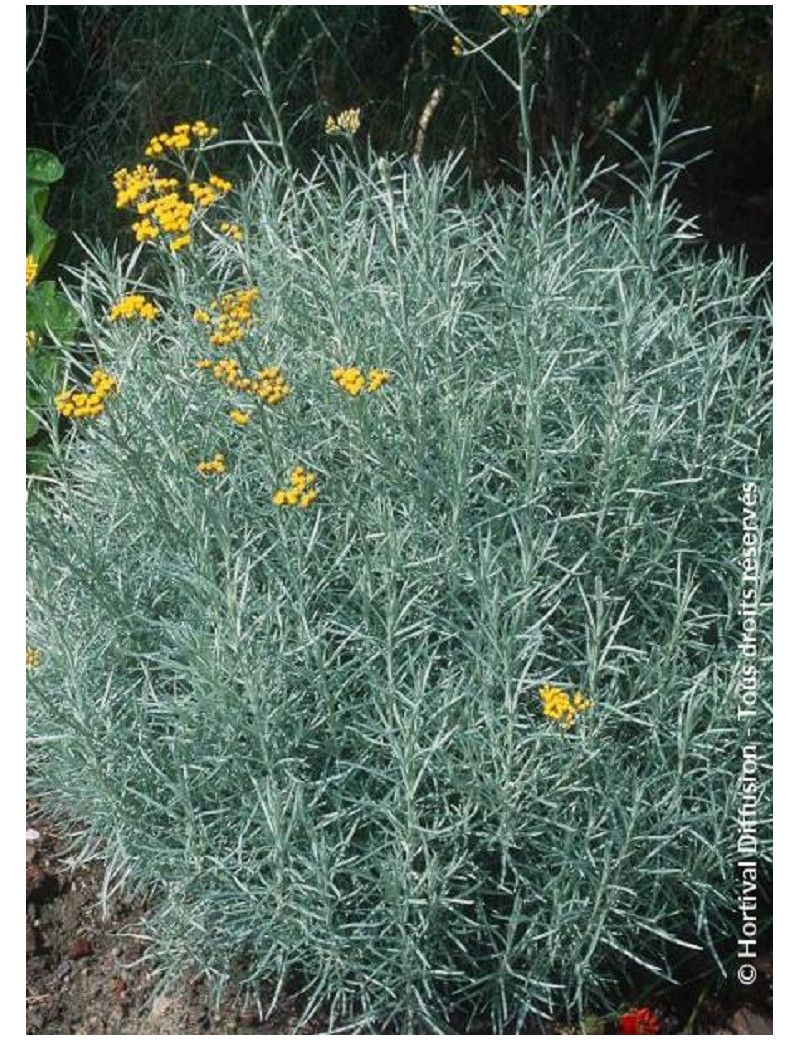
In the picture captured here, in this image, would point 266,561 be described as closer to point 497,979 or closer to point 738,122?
point 497,979

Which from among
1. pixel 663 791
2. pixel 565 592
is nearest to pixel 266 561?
pixel 565 592

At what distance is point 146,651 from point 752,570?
1.28 m

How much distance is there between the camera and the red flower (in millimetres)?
2830

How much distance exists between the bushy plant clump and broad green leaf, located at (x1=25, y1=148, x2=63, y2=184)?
1468mm

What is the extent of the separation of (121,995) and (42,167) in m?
2.79

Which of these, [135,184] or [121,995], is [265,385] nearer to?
[135,184]

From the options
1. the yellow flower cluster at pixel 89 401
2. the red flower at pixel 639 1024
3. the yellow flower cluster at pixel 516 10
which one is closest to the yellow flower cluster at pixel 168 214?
the yellow flower cluster at pixel 89 401

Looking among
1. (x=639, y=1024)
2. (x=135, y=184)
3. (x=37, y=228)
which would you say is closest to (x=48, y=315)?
(x=37, y=228)

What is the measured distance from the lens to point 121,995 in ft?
10.0

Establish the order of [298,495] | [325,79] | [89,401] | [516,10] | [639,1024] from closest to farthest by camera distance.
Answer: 1. [298,495]
2. [89,401]
3. [639,1024]
4. [516,10]
5. [325,79]

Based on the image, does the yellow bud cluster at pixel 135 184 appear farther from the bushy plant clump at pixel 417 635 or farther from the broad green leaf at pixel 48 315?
the broad green leaf at pixel 48 315

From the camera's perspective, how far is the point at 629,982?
2939 millimetres

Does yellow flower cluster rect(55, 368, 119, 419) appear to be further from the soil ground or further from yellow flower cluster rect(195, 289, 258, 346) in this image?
the soil ground

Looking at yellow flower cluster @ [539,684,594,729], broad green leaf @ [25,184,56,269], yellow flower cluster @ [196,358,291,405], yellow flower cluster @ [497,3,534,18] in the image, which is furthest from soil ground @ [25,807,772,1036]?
broad green leaf @ [25,184,56,269]
